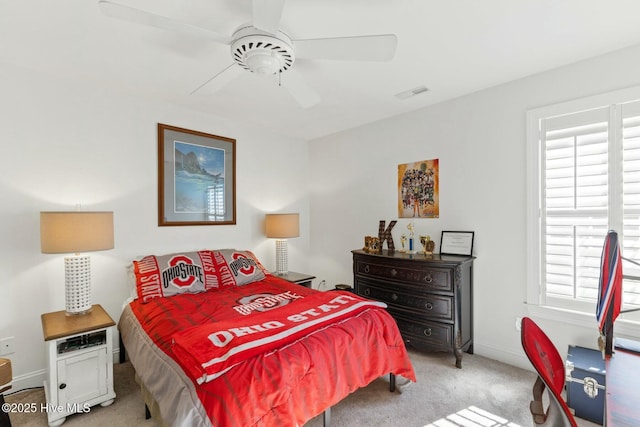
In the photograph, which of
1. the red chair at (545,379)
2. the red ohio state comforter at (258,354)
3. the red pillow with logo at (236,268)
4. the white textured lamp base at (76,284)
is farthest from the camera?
the red pillow with logo at (236,268)

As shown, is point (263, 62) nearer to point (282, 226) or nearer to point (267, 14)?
point (267, 14)

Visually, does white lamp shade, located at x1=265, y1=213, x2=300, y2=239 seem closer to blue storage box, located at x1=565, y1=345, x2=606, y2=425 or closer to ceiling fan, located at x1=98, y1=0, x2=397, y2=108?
ceiling fan, located at x1=98, y1=0, x2=397, y2=108

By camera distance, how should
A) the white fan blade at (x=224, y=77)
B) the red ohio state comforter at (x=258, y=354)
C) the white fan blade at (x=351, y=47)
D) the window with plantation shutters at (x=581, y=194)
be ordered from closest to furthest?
the red ohio state comforter at (x=258, y=354)
the white fan blade at (x=351, y=47)
the white fan blade at (x=224, y=77)
the window with plantation shutters at (x=581, y=194)

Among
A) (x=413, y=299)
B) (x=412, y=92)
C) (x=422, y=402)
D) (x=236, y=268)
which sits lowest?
(x=422, y=402)

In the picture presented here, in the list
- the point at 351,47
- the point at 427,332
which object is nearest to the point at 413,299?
the point at 427,332

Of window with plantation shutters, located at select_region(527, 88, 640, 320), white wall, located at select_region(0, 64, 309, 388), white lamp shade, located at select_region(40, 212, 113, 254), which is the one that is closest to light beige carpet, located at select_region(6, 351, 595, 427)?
white wall, located at select_region(0, 64, 309, 388)

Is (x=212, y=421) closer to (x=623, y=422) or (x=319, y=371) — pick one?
(x=319, y=371)

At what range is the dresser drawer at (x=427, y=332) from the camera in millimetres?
2658

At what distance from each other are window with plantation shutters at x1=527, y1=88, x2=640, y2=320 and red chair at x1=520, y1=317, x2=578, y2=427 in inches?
56.3

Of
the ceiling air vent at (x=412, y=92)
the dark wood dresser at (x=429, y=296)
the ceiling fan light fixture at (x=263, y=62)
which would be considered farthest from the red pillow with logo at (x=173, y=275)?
the ceiling air vent at (x=412, y=92)

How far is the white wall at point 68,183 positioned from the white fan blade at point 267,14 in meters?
2.16

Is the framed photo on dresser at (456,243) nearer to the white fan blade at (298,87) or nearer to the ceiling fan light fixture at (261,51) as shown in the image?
the white fan blade at (298,87)

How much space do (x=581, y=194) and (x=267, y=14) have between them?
256 centimetres

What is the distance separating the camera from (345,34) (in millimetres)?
1960
